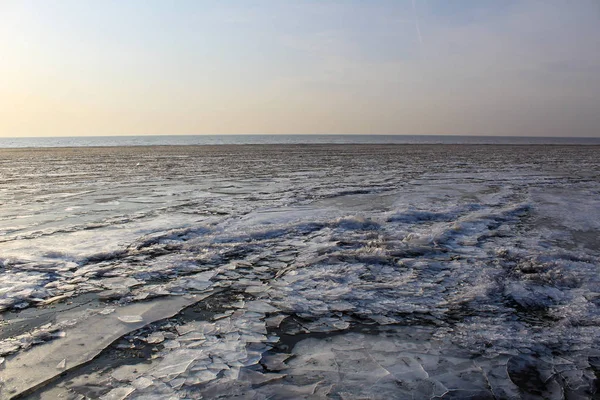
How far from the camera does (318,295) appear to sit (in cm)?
368

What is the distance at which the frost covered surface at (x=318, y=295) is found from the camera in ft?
7.87

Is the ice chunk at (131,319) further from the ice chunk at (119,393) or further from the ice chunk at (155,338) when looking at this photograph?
the ice chunk at (119,393)

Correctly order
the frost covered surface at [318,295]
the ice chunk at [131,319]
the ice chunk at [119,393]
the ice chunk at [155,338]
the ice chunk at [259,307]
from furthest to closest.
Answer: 1. the ice chunk at [259,307]
2. the ice chunk at [131,319]
3. the ice chunk at [155,338]
4. the frost covered surface at [318,295]
5. the ice chunk at [119,393]

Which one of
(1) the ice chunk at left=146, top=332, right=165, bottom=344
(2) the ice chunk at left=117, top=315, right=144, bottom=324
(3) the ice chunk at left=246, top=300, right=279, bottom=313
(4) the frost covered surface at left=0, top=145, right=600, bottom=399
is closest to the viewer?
(4) the frost covered surface at left=0, top=145, right=600, bottom=399

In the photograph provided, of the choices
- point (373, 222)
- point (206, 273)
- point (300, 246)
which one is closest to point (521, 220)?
point (373, 222)

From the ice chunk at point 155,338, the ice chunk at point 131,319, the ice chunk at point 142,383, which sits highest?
the ice chunk at point 142,383

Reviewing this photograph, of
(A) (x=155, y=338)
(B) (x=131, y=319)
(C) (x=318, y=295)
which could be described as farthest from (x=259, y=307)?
(B) (x=131, y=319)

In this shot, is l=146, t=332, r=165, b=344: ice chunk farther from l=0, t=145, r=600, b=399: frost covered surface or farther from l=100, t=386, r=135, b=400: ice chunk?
l=100, t=386, r=135, b=400: ice chunk

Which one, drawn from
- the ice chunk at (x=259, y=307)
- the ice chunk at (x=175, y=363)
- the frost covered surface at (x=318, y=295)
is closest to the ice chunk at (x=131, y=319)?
the frost covered surface at (x=318, y=295)

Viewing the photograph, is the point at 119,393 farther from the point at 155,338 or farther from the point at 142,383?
the point at 155,338

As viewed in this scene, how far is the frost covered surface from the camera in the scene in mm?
2398

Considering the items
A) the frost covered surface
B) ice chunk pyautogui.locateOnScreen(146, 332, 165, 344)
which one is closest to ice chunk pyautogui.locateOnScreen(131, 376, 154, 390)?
the frost covered surface

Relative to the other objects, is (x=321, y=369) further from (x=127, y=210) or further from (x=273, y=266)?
(x=127, y=210)

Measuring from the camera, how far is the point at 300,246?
5.29 m
